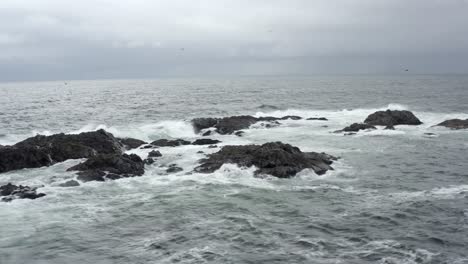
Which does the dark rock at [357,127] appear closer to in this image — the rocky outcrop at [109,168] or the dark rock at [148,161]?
the dark rock at [148,161]

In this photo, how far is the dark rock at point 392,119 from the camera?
163ft

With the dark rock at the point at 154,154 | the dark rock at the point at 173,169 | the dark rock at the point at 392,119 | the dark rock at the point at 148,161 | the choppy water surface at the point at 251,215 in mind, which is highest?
the dark rock at the point at 392,119

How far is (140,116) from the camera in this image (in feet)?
215

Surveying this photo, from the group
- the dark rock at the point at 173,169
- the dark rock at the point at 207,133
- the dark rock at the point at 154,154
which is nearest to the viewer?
the dark rock at the point at 173,169

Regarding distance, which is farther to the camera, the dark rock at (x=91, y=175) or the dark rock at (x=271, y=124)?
the dark rock at (x=271, y=124)

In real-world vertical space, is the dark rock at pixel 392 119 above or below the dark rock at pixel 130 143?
above

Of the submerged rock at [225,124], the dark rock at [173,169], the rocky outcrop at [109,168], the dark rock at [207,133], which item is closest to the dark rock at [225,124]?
the submerged rock at [225,124]

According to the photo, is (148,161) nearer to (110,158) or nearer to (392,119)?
(110,158)

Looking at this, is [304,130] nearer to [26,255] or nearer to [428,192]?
[428,192]

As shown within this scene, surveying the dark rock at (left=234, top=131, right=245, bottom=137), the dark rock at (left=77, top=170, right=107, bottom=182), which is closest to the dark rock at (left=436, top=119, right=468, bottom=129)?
the dark rock at (left=234, top=131, right=245, bottom=137)

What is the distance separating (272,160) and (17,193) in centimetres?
1513

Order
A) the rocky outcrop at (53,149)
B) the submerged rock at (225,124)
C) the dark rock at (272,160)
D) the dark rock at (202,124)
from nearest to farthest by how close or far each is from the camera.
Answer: the dark rock at (272,160), the rocky outcrop at (53,149), the submerged rock at (225,124), the dark rock at (202,124)

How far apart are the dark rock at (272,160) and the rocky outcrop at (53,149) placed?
31.5 feet

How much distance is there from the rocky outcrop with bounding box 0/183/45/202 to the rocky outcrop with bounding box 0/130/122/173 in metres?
6.61
